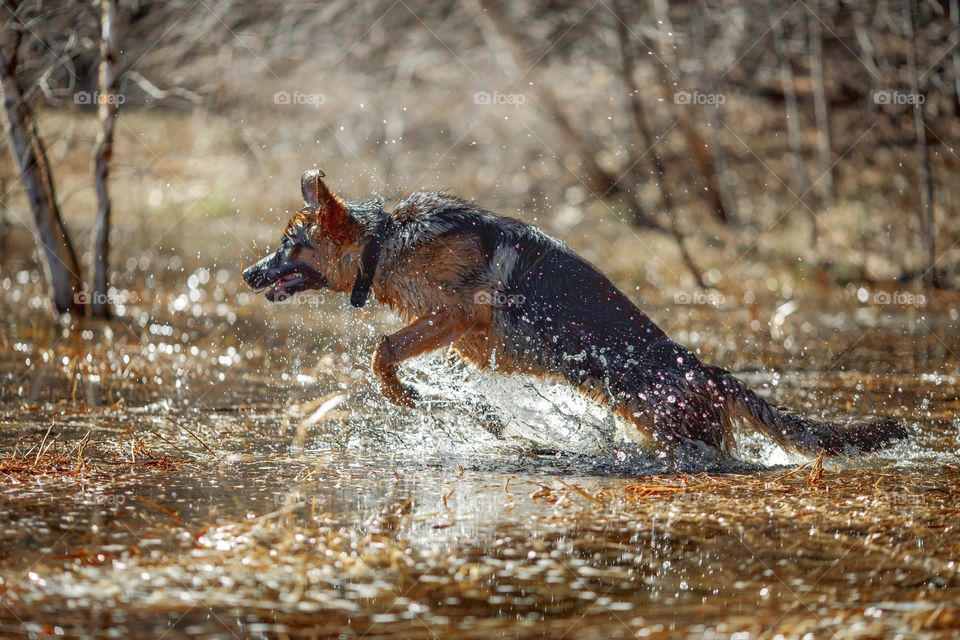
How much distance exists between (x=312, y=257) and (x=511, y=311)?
1.18 m

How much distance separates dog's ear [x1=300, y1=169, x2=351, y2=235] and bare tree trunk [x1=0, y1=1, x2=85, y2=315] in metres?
3.63

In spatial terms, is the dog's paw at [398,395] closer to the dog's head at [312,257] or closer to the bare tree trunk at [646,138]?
the dog's head at [312,257]

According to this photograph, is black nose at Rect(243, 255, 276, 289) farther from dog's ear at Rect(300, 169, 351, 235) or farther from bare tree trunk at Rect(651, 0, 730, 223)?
bare tree trunk at Rect(651, 0, 730, 223)

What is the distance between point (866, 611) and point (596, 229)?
11.7 m

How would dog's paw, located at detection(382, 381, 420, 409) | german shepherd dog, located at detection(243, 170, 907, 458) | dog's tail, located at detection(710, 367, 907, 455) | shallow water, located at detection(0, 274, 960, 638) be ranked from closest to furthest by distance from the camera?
shallow water, located at detection(0, 274, 960, 638) < dog's tail, located at detection(710, 367, 907, 455) < german shepherd dog, located at detection(243, 170, 907, 458) < dog's paw, located at detection(382, 381, 420, 409)

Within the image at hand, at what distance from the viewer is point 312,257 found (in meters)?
6.23

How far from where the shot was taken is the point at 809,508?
453 cm

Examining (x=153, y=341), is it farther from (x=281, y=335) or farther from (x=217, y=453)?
(x=217, y=453)

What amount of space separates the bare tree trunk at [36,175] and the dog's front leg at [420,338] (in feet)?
14.3

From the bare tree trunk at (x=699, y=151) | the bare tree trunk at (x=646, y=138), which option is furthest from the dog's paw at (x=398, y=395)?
the bare tree trunk at (x=699, y=151)

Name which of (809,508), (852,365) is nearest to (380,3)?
(852,365)

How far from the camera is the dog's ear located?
599cm

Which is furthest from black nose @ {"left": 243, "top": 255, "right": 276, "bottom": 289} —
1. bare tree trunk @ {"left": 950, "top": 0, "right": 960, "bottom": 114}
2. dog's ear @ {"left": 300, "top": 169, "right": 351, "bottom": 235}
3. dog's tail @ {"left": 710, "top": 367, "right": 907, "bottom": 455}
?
bare tree trunk @ {"left": 950, "top": 0, "right": 960, "bottom": 114}

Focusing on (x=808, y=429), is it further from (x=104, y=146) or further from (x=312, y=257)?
(x=104, y=146)
